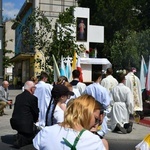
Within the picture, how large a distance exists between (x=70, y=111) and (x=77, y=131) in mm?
147

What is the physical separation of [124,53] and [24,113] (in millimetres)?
31870

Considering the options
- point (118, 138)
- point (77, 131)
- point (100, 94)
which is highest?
point (77, 131)

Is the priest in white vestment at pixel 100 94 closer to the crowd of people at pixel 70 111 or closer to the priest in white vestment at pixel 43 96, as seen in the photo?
the crowd of people at pixel 70 111

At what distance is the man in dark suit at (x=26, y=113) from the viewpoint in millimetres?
8000

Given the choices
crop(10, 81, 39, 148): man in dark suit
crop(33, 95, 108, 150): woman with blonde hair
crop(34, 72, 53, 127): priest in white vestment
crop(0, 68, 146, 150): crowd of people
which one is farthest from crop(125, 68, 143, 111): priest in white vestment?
crop(33, 95, 108, 150): woman with blonde hair

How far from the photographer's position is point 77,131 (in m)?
2.56

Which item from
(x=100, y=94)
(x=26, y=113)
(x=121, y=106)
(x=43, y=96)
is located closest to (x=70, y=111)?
(x=26, y=113)

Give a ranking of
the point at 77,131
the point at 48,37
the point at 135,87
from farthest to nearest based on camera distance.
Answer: the point at 48,37, the point at 135,87, the point at 77,131

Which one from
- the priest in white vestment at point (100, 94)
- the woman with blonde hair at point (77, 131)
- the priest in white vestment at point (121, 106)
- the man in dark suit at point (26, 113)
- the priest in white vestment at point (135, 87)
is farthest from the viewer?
the priest in white vestment at point (135, 87)

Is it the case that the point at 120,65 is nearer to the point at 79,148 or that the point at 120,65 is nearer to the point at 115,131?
the point at 115,131

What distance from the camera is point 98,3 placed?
139 ft

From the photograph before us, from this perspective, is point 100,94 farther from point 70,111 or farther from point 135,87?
point 70,111

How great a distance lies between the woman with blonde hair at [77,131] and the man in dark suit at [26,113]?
211 inches

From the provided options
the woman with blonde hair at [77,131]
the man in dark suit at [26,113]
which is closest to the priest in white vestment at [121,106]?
the man in dark suit at [26,113]
